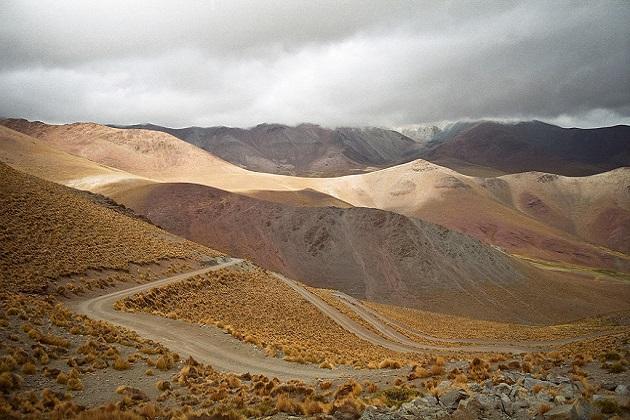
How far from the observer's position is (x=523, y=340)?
3959 cm

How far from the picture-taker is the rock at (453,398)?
10.2 m

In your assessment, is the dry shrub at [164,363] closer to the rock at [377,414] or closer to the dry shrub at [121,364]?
the dry shrub at [121,364]

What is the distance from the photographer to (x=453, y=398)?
1036cm

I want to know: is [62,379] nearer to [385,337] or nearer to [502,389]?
[502,389]

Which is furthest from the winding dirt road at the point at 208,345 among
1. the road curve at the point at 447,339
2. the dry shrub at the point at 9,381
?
the dry shrub at the point at 9,381

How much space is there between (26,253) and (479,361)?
29.4 m

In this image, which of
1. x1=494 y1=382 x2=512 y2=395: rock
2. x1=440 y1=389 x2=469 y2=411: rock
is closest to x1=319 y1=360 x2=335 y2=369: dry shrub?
x1=440 y1=389 x2=469 y2=411: rock

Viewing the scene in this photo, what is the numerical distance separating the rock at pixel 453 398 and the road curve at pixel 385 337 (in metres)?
24.1

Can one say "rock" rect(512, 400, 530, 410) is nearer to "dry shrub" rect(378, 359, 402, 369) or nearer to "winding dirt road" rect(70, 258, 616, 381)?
"winding dirt road" rect(70, 258, 616, 381)

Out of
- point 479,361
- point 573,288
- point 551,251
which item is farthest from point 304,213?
point 551,251

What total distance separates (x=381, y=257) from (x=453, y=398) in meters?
73.4

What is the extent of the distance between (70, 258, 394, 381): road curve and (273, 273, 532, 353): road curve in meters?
17.1

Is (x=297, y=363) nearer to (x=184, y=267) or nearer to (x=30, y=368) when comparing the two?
(x=30, y=368)

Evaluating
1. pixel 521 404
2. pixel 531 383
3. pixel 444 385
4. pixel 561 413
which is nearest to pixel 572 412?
pixel 561 413
